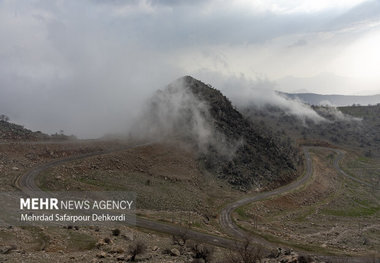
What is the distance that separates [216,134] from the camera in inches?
3445

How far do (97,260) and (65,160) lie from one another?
149 ft

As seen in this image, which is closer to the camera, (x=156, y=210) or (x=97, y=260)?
(x=97, y=260)

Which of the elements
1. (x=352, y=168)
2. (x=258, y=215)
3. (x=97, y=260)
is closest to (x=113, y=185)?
(x=258, y=215)

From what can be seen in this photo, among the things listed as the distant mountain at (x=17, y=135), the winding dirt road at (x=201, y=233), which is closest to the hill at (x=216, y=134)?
the winding dirt road at (x=201, y=233)

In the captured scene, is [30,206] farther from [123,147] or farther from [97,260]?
[123,147]

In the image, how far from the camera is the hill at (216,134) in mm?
80062

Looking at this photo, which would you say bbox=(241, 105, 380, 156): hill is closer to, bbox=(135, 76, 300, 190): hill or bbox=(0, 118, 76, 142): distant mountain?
bbox=(135, 76, 300, 190): hill

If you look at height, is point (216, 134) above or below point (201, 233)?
above

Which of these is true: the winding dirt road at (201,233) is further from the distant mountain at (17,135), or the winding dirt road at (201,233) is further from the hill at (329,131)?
the hill at (329,131)

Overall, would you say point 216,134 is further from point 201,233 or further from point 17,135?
point 17,135

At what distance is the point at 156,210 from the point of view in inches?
Result: 2168

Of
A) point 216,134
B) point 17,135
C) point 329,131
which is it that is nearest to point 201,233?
point 216,134

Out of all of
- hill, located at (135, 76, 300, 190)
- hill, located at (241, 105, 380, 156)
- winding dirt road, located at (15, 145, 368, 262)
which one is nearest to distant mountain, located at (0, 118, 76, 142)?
winding dirt road, located at (15, 145, 368, 262)

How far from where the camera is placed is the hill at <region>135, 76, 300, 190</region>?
263ft
